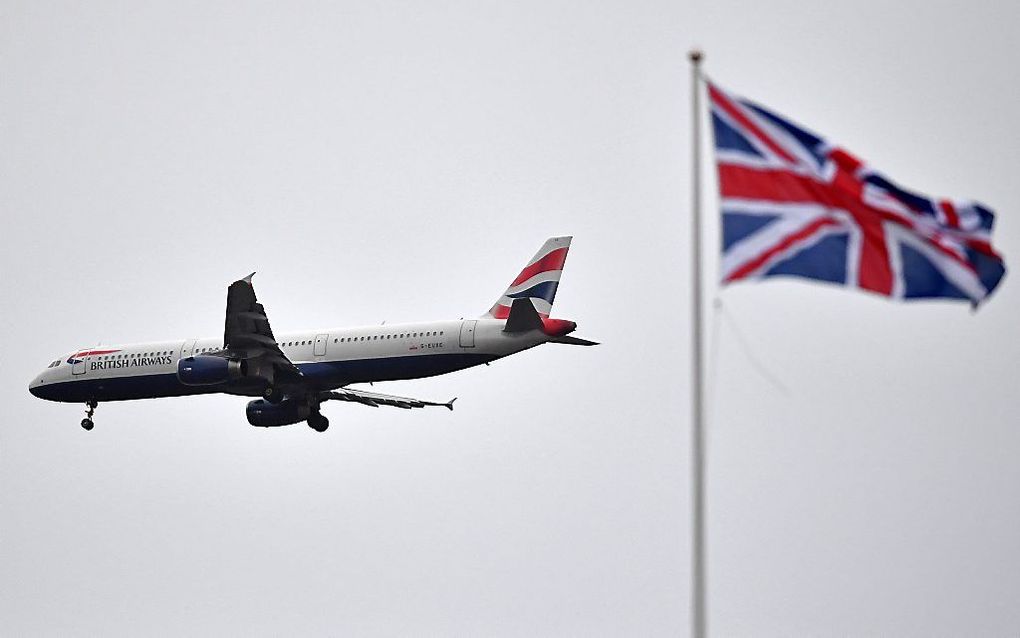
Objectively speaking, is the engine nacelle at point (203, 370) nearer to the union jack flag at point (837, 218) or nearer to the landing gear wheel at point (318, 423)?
the landing gear wheel at point (318, 423)

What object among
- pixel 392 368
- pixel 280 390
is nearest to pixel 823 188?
pixel 392 368

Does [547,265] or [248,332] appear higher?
[547,265]

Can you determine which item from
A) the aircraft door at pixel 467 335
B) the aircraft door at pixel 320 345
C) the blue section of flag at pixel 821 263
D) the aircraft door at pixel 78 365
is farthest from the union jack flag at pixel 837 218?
the aircraft door at pixel 78 365

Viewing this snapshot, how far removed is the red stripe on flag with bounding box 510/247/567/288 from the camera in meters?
67.4

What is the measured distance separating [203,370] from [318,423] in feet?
33.8

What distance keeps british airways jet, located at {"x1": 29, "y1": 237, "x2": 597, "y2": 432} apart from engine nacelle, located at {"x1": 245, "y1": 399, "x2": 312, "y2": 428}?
0.05m

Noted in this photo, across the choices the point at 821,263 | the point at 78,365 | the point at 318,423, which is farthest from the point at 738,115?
the point at 78,365

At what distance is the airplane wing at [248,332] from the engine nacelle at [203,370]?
999mm

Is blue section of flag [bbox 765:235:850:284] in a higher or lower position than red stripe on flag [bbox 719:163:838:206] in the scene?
lower

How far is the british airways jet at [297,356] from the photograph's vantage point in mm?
63750

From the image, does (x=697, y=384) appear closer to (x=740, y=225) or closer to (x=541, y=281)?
(x=740, y=225)

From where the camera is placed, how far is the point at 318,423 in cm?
7612

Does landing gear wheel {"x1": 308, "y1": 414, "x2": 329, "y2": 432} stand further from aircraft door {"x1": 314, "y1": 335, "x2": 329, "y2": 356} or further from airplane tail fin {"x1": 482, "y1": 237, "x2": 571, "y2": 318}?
airplane tail fin {"x1": 482, "y1": 237, "x2": 571, "y2": 318}

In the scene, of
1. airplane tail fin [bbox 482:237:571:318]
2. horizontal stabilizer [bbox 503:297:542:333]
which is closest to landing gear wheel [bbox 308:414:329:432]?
airplane tail fin [bbox 482:237:571:318]
